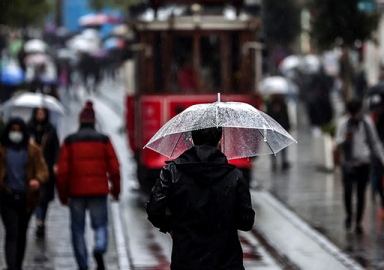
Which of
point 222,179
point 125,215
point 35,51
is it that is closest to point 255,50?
point 125,215

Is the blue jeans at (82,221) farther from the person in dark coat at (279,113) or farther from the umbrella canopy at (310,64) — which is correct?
the umbrella canopy at (310,64)

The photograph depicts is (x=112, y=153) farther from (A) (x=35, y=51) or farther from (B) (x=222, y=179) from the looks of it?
(A) (x=35, y=51)

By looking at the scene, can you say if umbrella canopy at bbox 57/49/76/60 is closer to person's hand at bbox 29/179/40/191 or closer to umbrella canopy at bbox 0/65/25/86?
Result: umbrella canopy at bbox 0/65/25/86

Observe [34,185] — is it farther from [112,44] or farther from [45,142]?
[112,44]

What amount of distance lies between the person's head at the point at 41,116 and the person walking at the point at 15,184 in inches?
108

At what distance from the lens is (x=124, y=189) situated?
58.9 ft

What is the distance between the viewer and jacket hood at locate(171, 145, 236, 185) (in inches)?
224

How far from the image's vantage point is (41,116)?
12898 millimetres

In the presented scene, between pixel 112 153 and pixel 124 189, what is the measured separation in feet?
24.8

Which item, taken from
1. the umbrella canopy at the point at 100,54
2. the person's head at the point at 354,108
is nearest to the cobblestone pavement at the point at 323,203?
the person's head at the point at 354,108

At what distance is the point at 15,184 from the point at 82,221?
81 cm

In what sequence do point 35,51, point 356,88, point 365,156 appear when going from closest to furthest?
point 365,156, point 356,88, point 35,51

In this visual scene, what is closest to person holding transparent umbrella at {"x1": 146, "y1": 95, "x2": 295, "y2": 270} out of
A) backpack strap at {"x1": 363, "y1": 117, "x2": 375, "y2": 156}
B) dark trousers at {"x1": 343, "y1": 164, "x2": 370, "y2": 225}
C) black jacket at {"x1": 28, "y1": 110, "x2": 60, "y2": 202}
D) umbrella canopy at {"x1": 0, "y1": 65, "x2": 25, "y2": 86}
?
backpack strap at {"x1": 363, "y1": 117, "x2": 375, "y2": 156}

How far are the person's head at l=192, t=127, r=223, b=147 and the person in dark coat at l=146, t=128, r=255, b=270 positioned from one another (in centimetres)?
10
